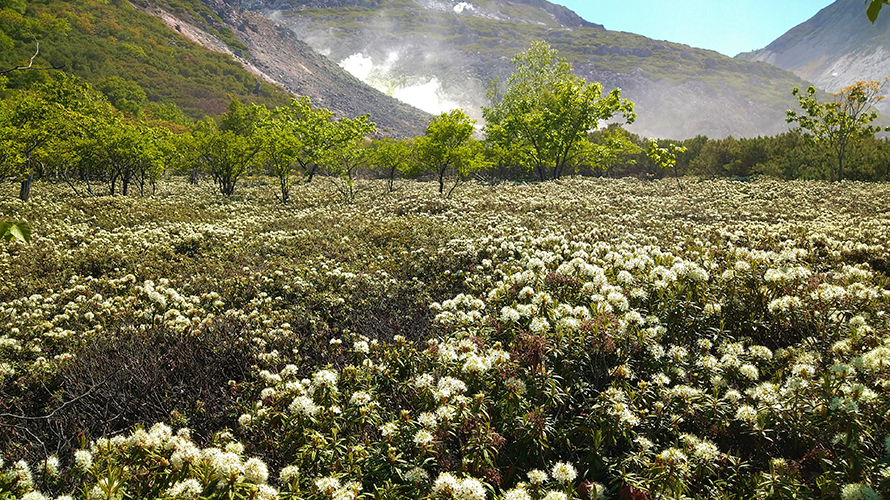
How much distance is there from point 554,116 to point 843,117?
18.5 meters

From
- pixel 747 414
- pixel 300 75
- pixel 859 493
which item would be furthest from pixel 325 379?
pixel 300 75

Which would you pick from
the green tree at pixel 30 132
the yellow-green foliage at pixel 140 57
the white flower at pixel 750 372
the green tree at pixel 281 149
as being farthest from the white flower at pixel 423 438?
the yellow-green foliage at pixel 140 57

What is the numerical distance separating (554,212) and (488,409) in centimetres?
1337

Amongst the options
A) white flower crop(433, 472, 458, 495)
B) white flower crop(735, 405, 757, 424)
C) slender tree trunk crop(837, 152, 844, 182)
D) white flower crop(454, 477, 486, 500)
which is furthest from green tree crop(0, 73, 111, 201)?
slender tree trunk crop(837, 152, 844, 182)

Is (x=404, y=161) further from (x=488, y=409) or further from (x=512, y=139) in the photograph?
(x=488, y=409)

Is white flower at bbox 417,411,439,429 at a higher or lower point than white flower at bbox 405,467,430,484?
higher

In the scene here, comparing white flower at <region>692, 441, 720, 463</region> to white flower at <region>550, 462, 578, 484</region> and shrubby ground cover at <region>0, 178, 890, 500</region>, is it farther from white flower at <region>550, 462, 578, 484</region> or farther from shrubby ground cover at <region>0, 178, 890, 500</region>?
white flower at <region>550, 462, 578, 484</region>

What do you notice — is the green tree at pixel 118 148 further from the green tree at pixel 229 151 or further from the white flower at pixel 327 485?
the white flower at pixel 327 485

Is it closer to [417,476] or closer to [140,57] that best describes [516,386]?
[417,476]

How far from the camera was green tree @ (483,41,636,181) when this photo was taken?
3106cm

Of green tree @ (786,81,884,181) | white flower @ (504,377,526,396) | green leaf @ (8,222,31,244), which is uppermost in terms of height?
green tree @ (786,81,884,181)

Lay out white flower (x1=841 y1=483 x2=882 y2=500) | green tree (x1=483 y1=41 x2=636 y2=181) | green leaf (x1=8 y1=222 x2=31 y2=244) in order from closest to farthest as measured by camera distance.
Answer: green leaf (x1=8 y1=222 x2=31 y2=244)
white flower (x1=841 y1=483 x2=882 y2=500)
green tree (x1=483 y1=41 x2=636 y2=181)

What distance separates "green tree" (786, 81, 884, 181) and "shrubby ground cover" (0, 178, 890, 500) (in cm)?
2415

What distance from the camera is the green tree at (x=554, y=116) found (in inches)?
1223
